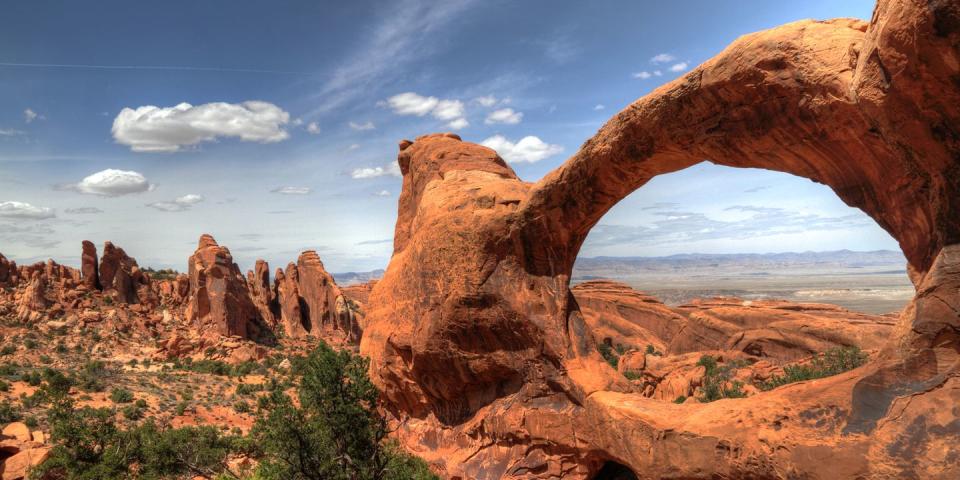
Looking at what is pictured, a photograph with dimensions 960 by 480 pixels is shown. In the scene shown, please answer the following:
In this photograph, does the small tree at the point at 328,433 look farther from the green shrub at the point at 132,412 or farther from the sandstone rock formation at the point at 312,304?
the sandstone rock formation at the point at 312,304

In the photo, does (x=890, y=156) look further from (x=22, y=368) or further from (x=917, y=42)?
(x=22, y=368)

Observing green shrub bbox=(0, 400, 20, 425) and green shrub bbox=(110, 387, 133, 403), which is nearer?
green shrub bbox=(0, 400, 20, 425)

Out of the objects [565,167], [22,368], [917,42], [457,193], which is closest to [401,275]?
[457,193]

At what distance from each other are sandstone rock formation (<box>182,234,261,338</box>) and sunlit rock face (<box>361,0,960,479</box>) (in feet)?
129

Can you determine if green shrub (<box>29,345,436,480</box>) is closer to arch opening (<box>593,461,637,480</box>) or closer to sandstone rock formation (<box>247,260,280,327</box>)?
arch opening (<box>593,461,637,480</box>)

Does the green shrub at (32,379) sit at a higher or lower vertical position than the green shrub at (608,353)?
higher

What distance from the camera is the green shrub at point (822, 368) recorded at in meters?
22.6

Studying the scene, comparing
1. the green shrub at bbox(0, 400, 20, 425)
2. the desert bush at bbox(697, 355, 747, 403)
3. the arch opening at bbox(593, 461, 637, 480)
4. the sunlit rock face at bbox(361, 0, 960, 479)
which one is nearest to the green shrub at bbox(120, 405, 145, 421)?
the green shrub at bbox(0, 400, 20, 425)

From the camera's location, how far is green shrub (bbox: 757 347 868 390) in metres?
22.6

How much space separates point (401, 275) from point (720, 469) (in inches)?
449

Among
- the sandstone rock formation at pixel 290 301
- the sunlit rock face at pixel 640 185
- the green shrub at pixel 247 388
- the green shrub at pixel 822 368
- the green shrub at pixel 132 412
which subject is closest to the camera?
the sunlit rock face at pixel 640 185

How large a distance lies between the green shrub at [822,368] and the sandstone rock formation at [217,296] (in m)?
47.8

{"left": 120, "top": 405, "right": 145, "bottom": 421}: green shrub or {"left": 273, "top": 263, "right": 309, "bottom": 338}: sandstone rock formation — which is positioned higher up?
{"left": 273, "top": 263, "right": 309, "bottom": 338}: sandstone rock formation

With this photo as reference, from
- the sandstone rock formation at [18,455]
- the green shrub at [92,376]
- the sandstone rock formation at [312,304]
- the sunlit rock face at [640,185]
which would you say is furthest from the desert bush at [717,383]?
the sandstone rock formation at [312,304]
